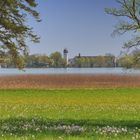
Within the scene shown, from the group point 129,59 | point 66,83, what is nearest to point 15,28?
point 129,59

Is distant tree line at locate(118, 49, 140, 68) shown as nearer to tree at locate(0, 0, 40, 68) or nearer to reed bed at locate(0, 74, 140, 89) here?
tree at locate(0, 0, 40, 68)

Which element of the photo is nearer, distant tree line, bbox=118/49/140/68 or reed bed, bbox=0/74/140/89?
distant tree line, bbox=118/49/140/68

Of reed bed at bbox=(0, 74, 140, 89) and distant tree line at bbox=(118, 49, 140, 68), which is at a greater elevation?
distant tree line at bbox=(118, 49, 140, 68)

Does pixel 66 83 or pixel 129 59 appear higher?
pixel 129 59

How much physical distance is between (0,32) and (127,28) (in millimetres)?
14646

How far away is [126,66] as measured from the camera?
30.5 m

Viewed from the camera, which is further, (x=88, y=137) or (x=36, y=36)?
(x=36, y=36)

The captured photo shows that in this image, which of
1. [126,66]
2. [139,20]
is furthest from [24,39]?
[139,20]

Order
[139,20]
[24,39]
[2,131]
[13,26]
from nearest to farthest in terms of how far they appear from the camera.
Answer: [2,131] → [139,20] → [13,26] → [24,39]

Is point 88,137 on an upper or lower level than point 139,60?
lower

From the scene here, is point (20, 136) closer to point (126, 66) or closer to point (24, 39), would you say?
point (126, 66)

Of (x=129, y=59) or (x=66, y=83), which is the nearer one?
(x=129, y=59)

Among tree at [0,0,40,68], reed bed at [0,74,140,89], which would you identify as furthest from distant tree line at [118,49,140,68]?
reed bed at [0,74,140,89]

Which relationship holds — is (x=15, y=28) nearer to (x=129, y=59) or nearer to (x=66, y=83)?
(x=129, y=59)
